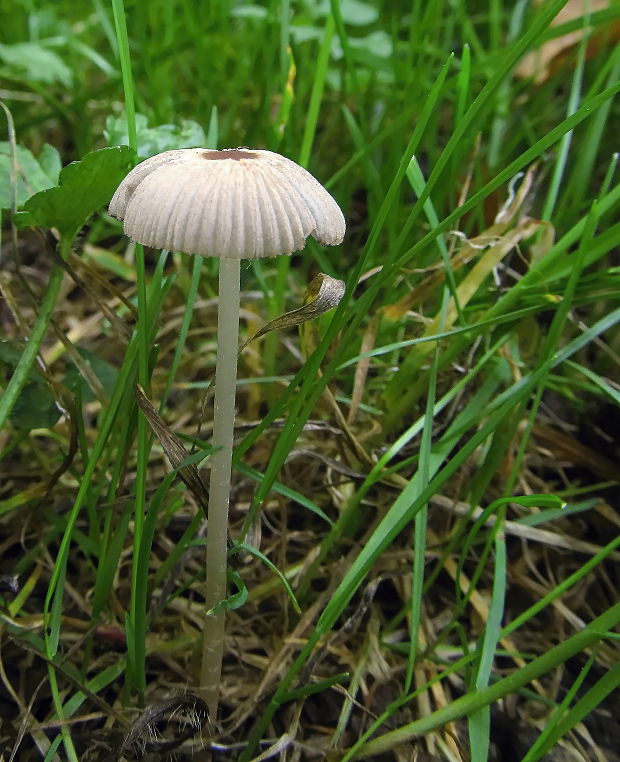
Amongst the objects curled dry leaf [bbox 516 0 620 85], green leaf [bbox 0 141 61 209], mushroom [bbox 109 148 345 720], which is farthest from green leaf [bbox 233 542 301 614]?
curled dry leaf [bbox 516 0 620 85]

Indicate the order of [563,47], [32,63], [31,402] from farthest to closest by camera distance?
[563,47]
[32,63]
[31,402]

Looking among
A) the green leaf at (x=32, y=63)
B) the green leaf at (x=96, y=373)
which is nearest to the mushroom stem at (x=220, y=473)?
the green leaf at (x=96, y=373)

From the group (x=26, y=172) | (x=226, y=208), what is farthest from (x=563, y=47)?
(x=226, y=208)

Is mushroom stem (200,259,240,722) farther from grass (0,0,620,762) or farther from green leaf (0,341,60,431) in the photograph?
green leaf (0,341,60,431)

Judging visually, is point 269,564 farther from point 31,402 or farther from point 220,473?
point 31,402

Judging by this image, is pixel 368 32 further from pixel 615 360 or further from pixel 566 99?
pixel 615 360
